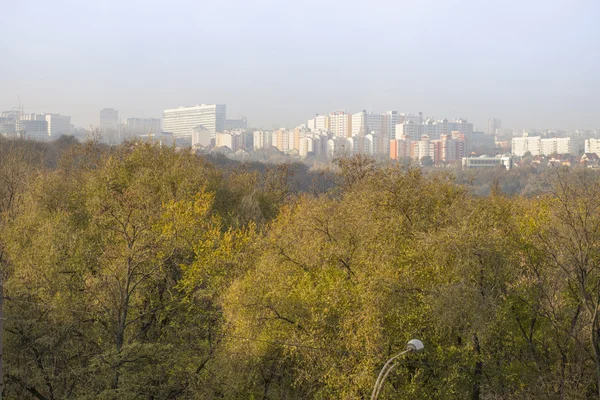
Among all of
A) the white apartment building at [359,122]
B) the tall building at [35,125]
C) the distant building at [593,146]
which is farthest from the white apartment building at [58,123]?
the distant building at [593,146]

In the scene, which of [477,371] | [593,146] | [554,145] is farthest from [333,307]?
[554,145]

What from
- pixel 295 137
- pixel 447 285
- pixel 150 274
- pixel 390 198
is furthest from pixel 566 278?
pixel 295 137

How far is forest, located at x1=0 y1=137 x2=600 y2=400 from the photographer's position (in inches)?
485

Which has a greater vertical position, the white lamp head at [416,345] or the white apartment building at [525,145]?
the white apartment building at [525,145]

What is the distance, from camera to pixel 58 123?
156m

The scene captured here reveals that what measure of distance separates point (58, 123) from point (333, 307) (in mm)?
156595

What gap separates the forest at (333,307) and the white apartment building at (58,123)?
143 metres

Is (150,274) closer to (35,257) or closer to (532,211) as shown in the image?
(35,257)

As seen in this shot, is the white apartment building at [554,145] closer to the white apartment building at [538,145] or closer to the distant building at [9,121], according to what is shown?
the white apartment building at [538,145]

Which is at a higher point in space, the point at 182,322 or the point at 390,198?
the point at 390,198

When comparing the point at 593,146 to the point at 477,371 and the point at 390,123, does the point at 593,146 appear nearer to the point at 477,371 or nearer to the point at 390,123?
the point at 390,123

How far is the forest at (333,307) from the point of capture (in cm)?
1233

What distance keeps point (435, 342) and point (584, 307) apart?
11.2 feet

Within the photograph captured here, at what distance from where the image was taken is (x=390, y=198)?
1652cm
